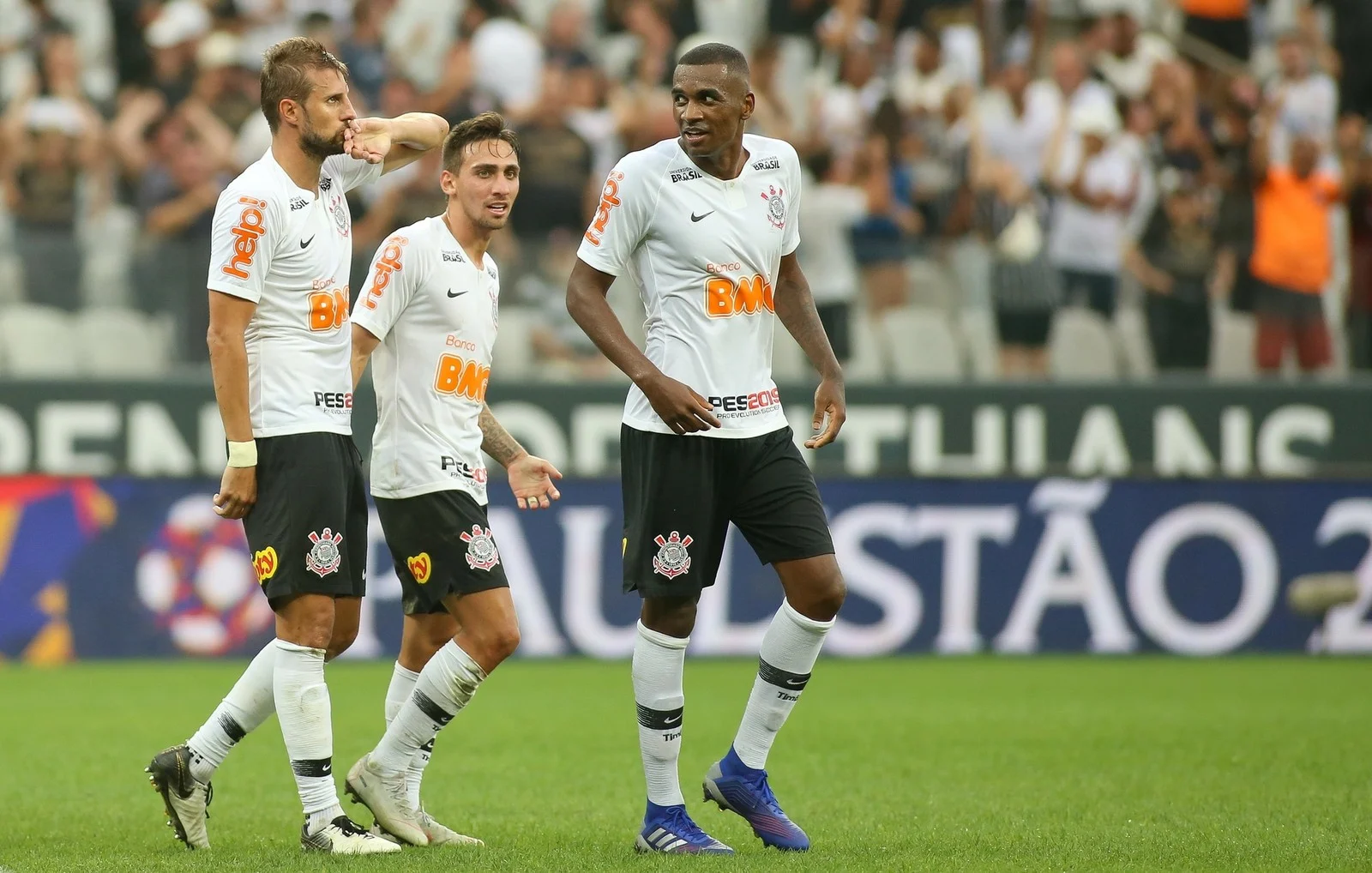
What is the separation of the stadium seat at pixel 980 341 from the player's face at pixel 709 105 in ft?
25.0

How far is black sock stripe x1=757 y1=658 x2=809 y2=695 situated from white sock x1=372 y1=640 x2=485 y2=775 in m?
0.97

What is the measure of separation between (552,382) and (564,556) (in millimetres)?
1241

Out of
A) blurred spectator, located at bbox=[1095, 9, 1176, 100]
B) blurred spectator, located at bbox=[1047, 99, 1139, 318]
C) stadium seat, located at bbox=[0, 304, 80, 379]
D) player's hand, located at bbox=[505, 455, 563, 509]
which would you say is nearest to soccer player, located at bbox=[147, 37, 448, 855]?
player's hand, located at bbox=[505, 455, 563, 509]

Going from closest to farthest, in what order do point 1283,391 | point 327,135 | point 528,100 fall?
point 327,135 < point 1283,391 < point 528,100

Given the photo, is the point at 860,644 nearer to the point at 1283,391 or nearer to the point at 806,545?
the point at 1283,391

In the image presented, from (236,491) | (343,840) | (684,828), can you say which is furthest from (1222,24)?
(343,840)

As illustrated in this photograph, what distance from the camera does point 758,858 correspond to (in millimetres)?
5734

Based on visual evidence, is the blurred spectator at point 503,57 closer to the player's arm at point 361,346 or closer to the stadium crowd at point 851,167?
the stadium crowd at point 851,167

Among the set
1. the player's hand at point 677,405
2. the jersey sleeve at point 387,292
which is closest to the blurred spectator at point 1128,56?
the jersey sleeve at point 387,292

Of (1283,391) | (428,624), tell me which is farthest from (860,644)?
(428,624)

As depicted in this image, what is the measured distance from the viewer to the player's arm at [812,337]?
6.26 meters

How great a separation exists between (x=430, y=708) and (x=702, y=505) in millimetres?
1201

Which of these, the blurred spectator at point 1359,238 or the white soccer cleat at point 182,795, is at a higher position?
the blurred spectator at point 1359,238

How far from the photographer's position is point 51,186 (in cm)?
1328
